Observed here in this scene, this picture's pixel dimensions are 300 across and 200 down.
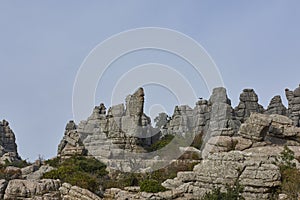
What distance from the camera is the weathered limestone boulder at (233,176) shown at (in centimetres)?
2361

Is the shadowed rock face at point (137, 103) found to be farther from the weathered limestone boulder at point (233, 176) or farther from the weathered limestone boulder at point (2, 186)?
the weathered limestone boulder at point (2, 186)

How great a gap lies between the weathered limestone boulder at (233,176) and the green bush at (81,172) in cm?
544

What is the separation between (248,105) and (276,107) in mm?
3268

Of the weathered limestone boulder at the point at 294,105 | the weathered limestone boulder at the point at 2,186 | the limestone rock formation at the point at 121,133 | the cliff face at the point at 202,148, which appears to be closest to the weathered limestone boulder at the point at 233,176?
the cliff face at the point at 202,148

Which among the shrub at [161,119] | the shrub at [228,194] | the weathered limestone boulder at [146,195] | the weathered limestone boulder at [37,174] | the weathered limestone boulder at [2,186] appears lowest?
the shrub at [228,194]

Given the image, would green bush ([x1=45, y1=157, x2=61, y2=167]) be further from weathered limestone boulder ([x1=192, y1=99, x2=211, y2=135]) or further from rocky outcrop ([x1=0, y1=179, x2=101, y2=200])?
weathered limestone boulder ([x1=192, y1=99, x2=211, y2=135])

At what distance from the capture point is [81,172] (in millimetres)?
35156

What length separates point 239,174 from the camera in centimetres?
2442

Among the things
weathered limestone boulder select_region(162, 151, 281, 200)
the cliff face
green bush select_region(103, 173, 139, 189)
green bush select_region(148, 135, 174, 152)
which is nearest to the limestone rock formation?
the cliff face

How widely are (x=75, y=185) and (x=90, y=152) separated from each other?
16.2 meters

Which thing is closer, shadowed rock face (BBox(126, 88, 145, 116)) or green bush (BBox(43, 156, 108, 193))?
green bush (BBox(43, 156, 108, 193))

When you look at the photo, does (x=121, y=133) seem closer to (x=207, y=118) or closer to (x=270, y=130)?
(x=207, y=118)

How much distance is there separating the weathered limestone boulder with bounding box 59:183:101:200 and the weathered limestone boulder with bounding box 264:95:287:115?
31.8m

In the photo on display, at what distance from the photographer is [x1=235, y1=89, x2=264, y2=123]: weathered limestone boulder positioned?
168ft
